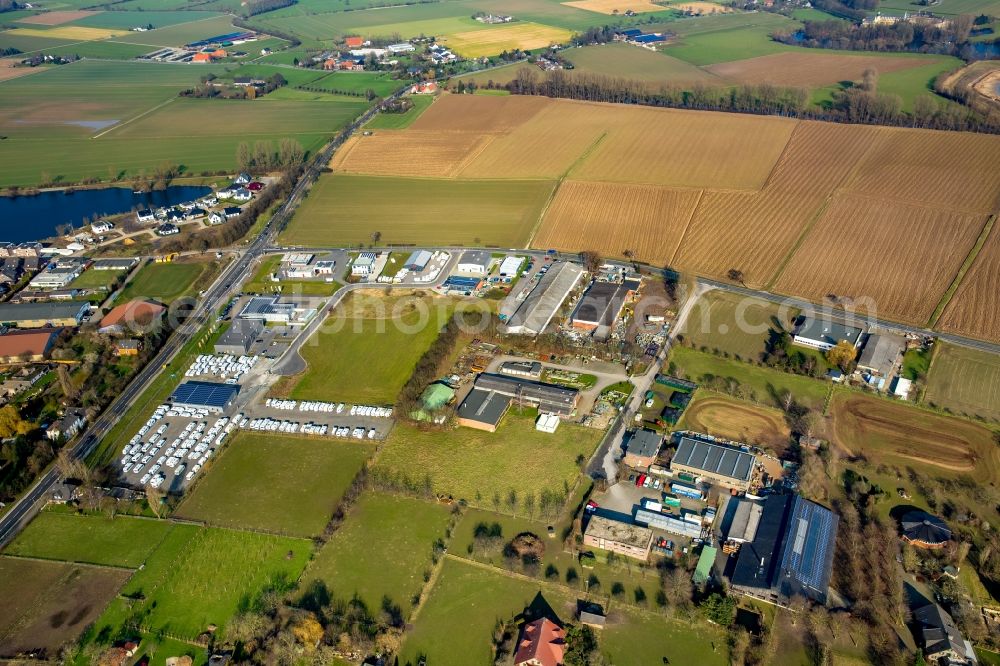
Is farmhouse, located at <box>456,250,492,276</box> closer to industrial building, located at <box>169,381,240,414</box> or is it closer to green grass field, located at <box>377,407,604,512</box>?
green grass field, located at <box>377,407,604,512</box>

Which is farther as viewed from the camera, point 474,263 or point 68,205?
point 68,205

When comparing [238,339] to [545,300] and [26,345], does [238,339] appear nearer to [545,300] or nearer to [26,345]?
[26,345]

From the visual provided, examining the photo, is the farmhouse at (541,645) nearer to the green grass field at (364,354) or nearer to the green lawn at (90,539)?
the green grass field at (364,354)

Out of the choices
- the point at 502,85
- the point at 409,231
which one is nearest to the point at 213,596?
the point at 409,231

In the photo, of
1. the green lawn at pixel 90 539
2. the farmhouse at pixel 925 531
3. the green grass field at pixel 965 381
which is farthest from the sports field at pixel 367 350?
the green grass field at pixel 965 381

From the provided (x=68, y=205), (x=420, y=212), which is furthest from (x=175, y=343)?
(x=68, y=205)

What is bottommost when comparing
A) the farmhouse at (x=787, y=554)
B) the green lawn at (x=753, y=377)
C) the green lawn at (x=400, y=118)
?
the green lawn at (x=753, y=377)
